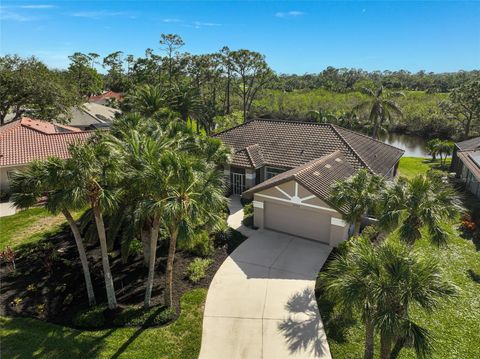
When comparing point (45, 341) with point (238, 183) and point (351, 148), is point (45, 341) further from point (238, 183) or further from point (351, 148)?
point (351, 148)

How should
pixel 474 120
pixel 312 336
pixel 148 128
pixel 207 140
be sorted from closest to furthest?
pixel 312 336 < pixel 148 128 < pixel 207 140 < pixel 474 120

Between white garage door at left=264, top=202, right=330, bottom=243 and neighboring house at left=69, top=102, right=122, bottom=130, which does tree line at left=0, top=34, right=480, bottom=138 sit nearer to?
neighboring house at left=69, top=102, right=122, bottom=130

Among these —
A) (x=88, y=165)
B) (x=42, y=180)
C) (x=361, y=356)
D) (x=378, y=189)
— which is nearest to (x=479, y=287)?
(x=378, y=189)

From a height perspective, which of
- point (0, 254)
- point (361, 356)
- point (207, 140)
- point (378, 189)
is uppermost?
point (207, 140)

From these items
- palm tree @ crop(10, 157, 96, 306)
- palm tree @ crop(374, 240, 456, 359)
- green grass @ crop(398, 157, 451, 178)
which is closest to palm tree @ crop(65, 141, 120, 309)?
palm tree @ crop(10, 157, 96, 306)

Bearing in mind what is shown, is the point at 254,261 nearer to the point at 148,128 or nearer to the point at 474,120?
the point at 148,128

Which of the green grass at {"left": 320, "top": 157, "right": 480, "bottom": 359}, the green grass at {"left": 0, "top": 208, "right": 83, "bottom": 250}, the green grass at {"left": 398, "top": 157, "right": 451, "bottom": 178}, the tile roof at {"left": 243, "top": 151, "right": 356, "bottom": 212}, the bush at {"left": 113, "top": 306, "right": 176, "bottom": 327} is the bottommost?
the green grass at {"left": 320, "top": 157, "right": 480, "bottom": 359}

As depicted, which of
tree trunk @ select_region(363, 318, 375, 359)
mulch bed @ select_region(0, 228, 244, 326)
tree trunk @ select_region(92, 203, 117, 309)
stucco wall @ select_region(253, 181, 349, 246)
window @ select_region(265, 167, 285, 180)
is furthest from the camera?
window @ select_region(265, 167, 285, 180)
